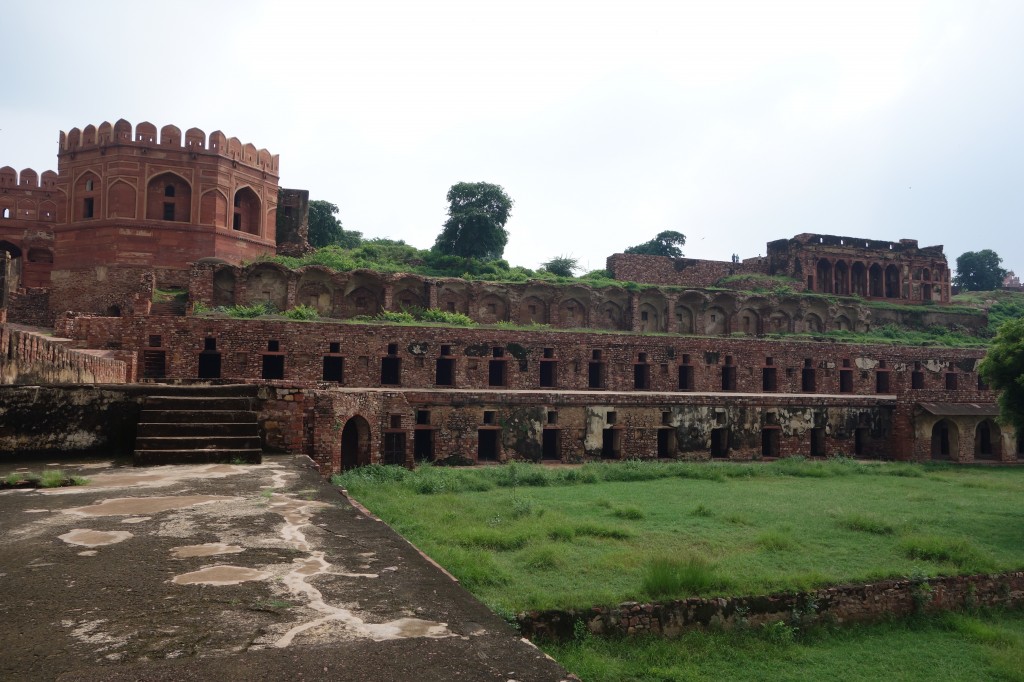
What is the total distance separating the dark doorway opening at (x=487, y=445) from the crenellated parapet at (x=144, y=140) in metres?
17.5

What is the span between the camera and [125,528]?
4.02m

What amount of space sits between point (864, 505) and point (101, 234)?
28.0m

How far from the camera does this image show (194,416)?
7.19 meters

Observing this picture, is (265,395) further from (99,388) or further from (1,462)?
(1,462)

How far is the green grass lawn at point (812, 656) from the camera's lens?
7359mm

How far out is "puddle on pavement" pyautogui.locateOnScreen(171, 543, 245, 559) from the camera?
354 cm

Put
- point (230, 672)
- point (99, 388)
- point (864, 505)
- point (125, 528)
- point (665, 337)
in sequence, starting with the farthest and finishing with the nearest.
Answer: point (665, 337)
point (864, 505)
point (99, 388)
point (125, 528)
point (230, 672)

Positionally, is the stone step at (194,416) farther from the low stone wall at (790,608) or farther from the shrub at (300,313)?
the shrub at (300,313)

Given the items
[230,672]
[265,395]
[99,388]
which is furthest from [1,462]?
[230,672]

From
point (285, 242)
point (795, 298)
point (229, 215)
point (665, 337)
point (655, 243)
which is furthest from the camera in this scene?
point (655, 243)

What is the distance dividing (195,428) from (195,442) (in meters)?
0.25

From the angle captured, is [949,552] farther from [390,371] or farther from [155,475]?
[390,371]

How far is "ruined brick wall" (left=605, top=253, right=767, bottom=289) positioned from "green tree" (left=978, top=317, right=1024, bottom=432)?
21.2 meters

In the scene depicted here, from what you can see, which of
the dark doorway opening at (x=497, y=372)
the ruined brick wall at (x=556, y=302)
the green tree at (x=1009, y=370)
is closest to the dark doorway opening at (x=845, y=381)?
the ruined brick wall at (x=556, y=302)
